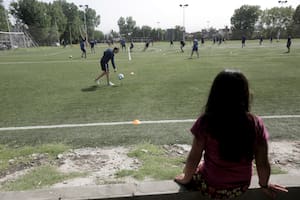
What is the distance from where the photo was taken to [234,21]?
129m

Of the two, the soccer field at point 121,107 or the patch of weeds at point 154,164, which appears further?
the soccer field at point 121,107

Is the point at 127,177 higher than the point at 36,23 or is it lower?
lower

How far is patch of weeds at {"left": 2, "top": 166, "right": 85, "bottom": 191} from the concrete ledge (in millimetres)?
580

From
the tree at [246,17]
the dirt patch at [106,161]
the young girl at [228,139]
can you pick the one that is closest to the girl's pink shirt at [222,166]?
the young girl at [228,139]

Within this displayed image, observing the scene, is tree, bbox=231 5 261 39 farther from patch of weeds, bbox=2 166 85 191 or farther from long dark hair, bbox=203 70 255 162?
long dark hair, bbox=203 70 255 162

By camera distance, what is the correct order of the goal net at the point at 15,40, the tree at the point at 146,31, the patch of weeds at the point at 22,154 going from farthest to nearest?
the tree at the point at 146,31 → the goal net at the point at 15,40 → the patch of weeds at the point at 22,154

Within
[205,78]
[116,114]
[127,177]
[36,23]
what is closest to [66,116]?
[116,114]

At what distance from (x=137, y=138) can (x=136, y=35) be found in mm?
124524

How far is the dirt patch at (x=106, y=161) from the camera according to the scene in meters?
3.35

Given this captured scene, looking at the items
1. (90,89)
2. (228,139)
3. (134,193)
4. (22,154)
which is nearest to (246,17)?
(90,89)

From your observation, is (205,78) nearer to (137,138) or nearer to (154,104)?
(154,104)

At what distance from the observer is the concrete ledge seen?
97.9 inches

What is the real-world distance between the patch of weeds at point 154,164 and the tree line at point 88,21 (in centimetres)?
6824

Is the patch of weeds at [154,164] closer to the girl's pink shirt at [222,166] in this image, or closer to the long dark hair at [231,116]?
the girl's pink shirt at [222,166]
